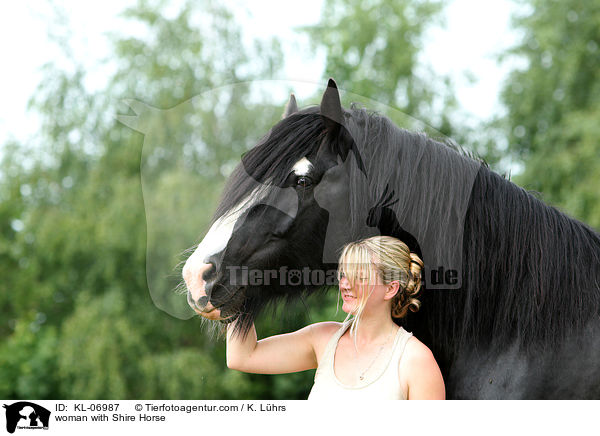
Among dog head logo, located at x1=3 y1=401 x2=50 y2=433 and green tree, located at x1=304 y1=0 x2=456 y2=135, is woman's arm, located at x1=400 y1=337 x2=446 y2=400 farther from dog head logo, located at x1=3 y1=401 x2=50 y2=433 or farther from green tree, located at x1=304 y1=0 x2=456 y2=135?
green tree, located at x1=304 y1=0 x2=456 y2=135

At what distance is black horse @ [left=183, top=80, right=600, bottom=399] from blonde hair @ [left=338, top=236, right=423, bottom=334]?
0.08m

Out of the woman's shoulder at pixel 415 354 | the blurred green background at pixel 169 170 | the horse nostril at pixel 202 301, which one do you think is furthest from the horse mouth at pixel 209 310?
the blurred green background at pixel 169 170

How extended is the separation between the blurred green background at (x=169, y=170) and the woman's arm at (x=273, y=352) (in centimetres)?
564

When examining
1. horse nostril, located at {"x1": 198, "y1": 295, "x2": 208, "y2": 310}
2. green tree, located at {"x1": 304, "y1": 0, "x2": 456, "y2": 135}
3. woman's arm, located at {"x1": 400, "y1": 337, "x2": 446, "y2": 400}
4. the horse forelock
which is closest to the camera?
woman's arm, located at {"x1": 400, "y1": 337, "x2": 446, "y2": 400}

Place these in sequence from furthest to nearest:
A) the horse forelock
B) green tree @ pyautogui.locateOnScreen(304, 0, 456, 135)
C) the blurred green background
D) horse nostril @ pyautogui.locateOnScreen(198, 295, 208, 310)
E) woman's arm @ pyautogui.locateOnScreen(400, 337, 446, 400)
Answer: green tree @ pyautogui.locateOnScreen(304, 0, 456, 135), the blurred green background, the horse forelock, horse nostril @ pyautogui.locateOnScreen(198, 295, 208, 310), woman's arm @ pyautogui.locateOnScreen(400, 337, 446, 400)

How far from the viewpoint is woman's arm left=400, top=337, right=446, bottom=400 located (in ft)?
4.92

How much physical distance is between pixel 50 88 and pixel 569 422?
30.2 feet

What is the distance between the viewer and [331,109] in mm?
1696

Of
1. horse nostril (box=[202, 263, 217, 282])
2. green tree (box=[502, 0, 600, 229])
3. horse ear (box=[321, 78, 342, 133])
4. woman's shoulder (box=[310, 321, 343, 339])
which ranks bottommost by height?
woman's shoulder (box=[310, 321, 343, 339])

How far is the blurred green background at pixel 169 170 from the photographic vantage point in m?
7.92

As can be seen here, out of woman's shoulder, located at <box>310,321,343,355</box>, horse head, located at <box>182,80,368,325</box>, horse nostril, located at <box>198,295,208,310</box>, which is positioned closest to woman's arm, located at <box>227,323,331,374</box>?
woman's shoulder, located at <box>310,321,343,355</box>

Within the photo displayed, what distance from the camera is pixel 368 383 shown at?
1.55 meters

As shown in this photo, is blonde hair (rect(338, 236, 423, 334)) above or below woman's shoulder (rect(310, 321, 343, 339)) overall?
above

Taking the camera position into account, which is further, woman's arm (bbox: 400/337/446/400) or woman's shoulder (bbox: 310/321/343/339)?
woman's shoulder (bbox: 310/321/343/339)
